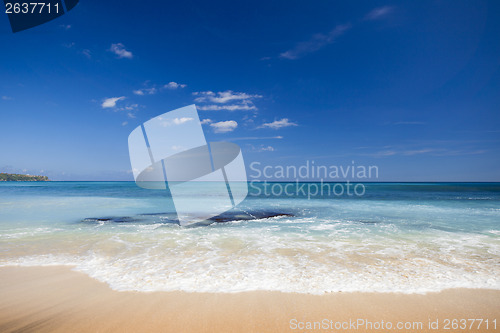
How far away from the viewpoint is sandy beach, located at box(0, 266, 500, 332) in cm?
279

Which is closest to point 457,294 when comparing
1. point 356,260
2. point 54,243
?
point 356,260

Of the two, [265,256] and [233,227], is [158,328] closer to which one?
[265,256]

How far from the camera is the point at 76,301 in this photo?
3346 millimetres

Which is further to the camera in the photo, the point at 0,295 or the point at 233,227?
the point at 233,227

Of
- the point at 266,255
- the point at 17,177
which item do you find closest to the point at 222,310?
the point at 266,255

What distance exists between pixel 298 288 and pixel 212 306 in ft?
4.55

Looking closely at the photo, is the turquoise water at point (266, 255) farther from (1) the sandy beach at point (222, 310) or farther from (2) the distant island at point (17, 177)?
(2) the distant island at point (17, 177)

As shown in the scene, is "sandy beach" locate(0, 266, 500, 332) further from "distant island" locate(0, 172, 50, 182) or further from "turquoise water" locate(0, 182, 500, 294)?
"distant island" locate(0, 172, 50, 182)

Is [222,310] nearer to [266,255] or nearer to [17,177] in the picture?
[266,255]

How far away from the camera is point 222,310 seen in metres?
3.10

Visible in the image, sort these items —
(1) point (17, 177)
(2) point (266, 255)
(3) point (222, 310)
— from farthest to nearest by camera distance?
(1) point (17, 177) < (2) point (266, 255) < (3) point (222, 310)

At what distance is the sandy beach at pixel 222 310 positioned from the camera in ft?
9.14

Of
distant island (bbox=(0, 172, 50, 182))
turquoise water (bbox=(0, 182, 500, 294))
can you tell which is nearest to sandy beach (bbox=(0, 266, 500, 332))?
turquoise water (bbox=(0, 182, 500, 294))

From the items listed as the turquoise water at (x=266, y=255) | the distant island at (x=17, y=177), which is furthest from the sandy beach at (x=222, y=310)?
the distant island at (x=17, y=177)
